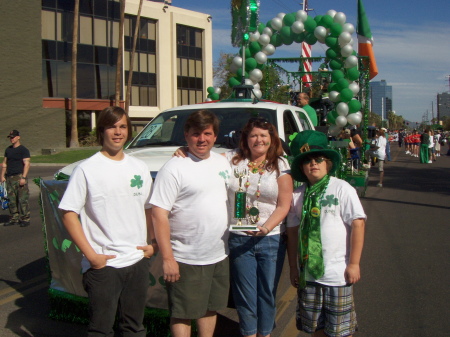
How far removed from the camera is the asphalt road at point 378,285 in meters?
4.50

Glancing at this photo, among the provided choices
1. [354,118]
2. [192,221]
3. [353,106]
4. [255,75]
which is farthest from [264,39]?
[192,221]

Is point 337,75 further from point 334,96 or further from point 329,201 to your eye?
point 329,201

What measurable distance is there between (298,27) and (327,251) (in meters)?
10.9

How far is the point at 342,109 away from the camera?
11945 mm

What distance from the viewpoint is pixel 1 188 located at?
1004 centimetres

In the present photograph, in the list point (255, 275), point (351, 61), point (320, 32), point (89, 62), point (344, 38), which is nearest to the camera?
point (255, 275)

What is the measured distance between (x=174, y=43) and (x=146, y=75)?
13.3ft

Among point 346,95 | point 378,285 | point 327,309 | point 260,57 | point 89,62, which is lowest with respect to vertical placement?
point 378,285

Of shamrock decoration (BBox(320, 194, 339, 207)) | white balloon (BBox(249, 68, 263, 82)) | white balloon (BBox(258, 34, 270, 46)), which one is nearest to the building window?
white balloon (BBox(258, 34, 270, 46))

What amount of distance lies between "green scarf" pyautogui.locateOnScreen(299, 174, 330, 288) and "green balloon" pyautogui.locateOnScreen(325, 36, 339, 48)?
10254 millimetres

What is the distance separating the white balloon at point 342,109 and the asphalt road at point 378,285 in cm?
269

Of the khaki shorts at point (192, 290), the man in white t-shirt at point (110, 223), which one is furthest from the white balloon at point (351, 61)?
the man in white t-shirt at point (110, 223)

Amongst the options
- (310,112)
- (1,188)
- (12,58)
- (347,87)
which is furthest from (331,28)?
(12,58)

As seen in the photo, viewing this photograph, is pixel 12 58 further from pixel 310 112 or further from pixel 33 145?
pixel 310 112
